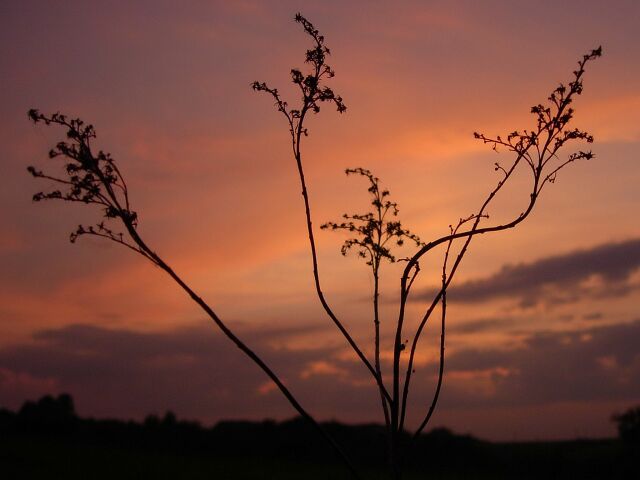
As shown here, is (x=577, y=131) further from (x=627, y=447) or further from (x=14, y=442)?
(x=14, y=442)

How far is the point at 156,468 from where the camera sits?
28969 mm

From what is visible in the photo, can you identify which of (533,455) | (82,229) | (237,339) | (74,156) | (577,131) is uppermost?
(533,455)

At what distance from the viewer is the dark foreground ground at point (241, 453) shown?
28041mm

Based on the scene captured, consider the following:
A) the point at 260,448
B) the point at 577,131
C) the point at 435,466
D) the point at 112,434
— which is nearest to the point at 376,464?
the point at 435,466

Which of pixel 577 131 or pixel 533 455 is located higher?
pixel 533 455

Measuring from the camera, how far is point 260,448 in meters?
32.1

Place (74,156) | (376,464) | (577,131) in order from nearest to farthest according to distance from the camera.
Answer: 1. (74,156)
2. (577,131)
3. (376,464)

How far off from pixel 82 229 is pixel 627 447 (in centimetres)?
2973

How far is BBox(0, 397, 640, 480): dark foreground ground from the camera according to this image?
2804cm

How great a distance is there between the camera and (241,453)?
32.0 m

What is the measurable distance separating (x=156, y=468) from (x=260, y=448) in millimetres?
4767

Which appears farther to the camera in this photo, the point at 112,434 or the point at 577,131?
the point at 112,434

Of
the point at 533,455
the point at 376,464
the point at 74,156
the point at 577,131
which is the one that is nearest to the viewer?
the point at 74,156

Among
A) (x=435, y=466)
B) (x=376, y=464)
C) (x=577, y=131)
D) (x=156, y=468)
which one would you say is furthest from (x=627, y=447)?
(x=577, y=131)
